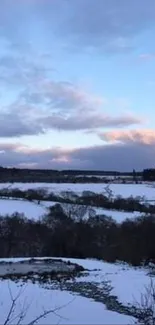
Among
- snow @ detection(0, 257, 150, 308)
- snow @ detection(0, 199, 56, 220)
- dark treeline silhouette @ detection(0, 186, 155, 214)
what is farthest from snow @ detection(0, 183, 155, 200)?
snow @ detection(0, 257, 150, 308)

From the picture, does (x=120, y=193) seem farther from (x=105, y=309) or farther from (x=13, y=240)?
(x=105, y=309)

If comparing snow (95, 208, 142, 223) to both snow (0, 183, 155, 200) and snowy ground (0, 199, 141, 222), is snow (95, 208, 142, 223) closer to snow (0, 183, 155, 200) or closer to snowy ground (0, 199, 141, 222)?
snowy ground (0, 199, 141, 222)

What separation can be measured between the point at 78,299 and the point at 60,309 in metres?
4.86

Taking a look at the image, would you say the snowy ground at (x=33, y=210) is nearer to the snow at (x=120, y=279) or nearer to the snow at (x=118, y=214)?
the snow at (x=118, y=214)

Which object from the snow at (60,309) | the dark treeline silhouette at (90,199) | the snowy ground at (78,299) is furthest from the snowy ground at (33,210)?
the snow at (60,309)

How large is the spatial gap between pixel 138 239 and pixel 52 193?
51152mm

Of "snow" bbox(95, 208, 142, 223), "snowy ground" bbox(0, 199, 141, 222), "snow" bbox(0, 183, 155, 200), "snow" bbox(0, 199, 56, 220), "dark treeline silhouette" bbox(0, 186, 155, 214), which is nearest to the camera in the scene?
"snow" bbox(95, 208, 142, 223)

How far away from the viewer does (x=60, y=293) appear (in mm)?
28594

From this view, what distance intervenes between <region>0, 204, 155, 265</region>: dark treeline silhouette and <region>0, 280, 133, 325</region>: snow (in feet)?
76.4

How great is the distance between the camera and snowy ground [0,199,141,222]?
74938 millimetres

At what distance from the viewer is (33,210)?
79812mm

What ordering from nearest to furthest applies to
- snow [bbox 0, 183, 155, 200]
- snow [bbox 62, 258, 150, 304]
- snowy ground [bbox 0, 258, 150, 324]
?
snowy ground [bbox 0, 258, 150, 324]
snow [bbox 62, 258, 150, 304]
snow [bbox 0, 183, 155, 200]

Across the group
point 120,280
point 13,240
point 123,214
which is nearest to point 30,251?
point 13,240

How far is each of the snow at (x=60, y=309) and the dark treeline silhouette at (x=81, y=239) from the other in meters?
23.3
